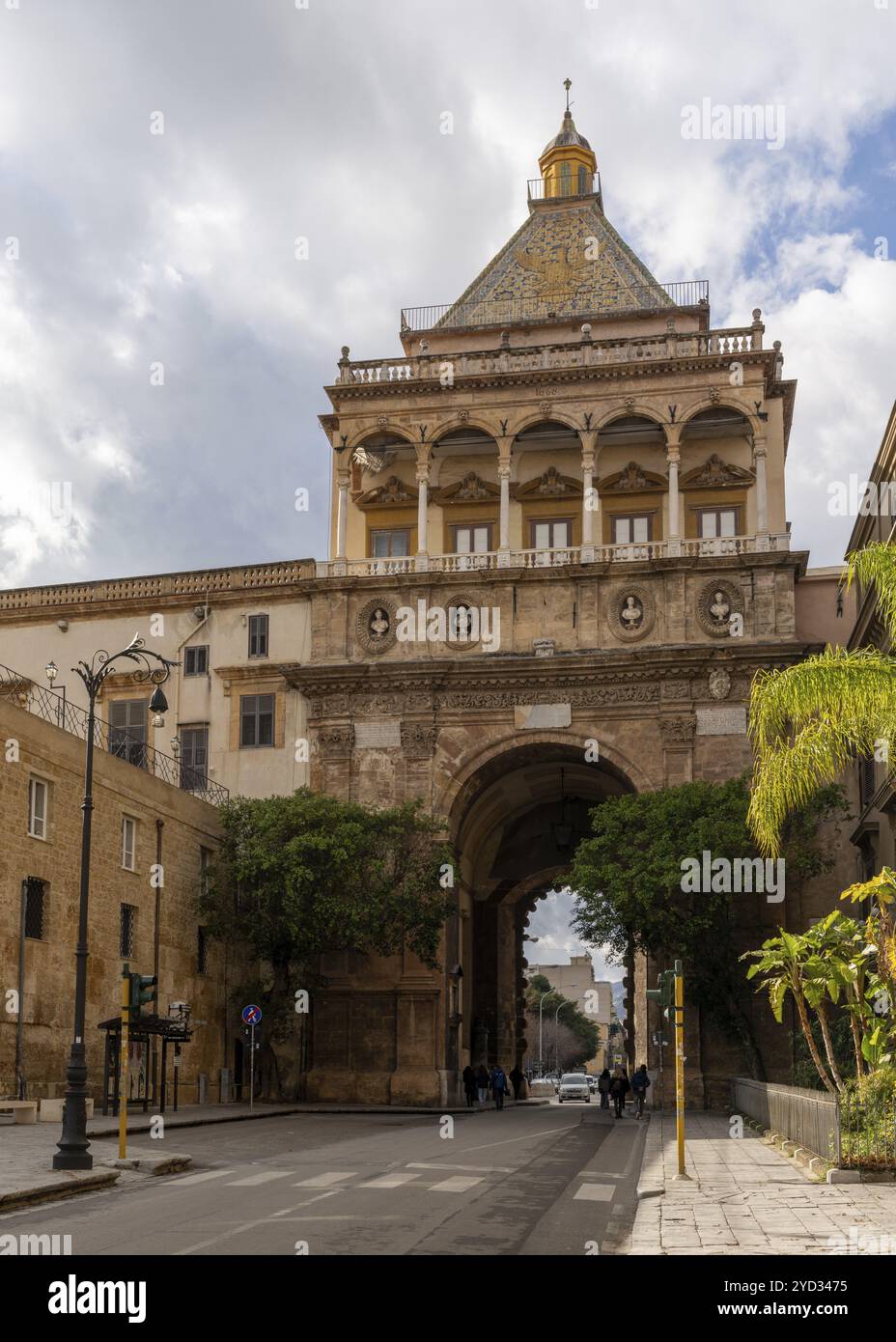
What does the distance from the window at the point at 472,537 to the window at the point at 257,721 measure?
24.2 ft

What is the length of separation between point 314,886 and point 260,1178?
65.2ft

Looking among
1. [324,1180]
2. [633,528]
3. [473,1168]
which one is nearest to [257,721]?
[633,528]

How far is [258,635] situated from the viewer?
4609 cm

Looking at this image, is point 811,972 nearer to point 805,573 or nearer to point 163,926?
point 163,926

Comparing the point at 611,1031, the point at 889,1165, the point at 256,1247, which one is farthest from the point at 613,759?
the point at 611,1031

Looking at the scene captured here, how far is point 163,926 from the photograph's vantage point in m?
36.5

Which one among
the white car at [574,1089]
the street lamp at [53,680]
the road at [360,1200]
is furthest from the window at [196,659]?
the white car at [574,1089]

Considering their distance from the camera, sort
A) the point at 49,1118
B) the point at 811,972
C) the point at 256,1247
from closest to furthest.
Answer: the point at 256,1247 → the point at 811,972 → the point at 49,1118

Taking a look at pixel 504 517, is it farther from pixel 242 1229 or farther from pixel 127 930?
pixel 242 1229

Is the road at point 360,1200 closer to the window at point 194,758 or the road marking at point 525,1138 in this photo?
the road marking at point 525,1138

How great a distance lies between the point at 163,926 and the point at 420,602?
1278 cm

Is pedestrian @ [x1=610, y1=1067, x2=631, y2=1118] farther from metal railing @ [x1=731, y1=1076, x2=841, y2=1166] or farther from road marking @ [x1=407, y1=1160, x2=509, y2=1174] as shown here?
road marking @ [x1=407, y1=1160, x2=509, y2=1174]

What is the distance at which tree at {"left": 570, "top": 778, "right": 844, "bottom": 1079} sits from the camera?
3691cm

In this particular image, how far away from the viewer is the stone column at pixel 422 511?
147 ft
